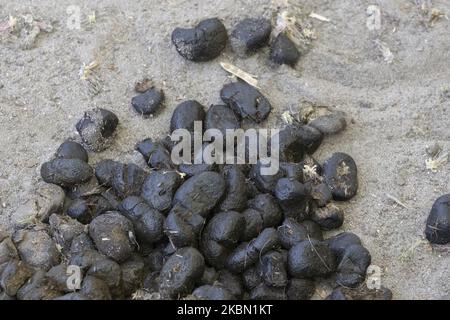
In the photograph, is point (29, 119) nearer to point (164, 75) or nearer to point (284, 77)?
point (164, 75)

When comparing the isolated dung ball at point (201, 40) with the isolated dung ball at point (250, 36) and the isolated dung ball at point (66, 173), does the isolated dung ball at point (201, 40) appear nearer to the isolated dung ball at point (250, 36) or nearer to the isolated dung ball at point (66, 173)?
the isolated dung ball at point (250, 36)

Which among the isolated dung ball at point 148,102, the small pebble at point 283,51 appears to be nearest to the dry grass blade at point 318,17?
the small pebble at point 283,51

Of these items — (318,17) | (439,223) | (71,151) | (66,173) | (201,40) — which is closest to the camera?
(439,223)

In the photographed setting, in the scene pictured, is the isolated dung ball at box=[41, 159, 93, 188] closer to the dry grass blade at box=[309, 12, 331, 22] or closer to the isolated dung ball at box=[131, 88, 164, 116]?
the isolated dung ball at box=[131, 88, 164, 116]

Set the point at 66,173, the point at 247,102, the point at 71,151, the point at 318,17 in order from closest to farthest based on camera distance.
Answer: the point at 66,173 < the point at 71,151 < the point at 247,102 < the point at 318,17

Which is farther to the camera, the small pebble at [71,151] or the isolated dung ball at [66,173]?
the small pebble at [71,151]
